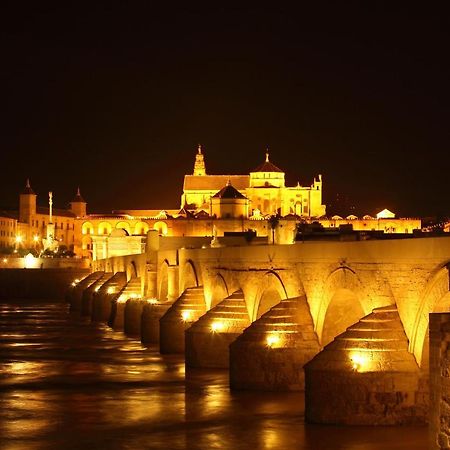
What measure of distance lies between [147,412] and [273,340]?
279 cm

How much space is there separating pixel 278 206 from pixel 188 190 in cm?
1551

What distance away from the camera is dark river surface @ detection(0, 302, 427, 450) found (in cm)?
1708

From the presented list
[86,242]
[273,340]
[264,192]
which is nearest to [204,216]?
[264,192]

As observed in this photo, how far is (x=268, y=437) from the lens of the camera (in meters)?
17.6

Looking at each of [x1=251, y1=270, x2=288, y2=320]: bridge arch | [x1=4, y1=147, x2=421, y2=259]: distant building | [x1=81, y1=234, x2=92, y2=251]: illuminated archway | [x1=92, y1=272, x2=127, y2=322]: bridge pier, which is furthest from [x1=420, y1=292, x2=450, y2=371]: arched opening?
[x1=81, y1=234, x2=92, y2=251]: illuminated archway

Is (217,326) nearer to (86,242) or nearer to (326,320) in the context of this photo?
(326,320)

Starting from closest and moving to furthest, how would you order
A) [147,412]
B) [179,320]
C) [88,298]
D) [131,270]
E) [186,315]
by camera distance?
1. [147,412]
2. [179,320]
3. [186,315]
4. [131,270]
5. [88,298]

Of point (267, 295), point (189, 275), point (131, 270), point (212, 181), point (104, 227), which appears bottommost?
point (267, 295)

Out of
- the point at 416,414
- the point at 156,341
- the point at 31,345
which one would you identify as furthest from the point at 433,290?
the point at 31,345

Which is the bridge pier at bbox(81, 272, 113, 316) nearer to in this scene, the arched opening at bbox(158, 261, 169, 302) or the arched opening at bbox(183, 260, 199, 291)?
the arched opening at bbox(158, 261, 169, 302)

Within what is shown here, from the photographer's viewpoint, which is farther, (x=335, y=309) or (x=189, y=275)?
(x=189, y=275)

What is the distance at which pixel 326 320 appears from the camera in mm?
21031

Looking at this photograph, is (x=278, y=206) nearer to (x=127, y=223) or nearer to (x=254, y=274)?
A: (x=127, y=223)

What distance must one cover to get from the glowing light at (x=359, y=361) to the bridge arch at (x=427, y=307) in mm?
730
